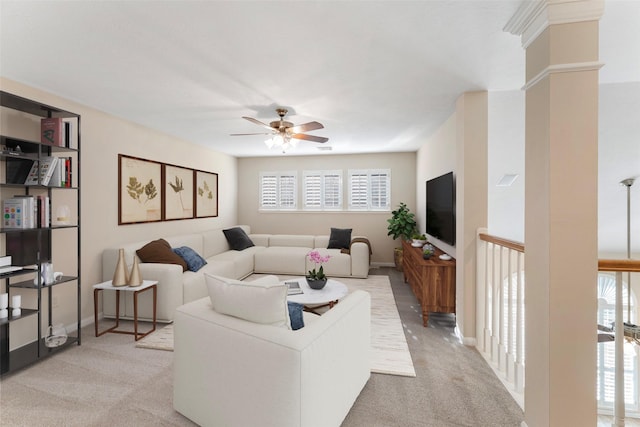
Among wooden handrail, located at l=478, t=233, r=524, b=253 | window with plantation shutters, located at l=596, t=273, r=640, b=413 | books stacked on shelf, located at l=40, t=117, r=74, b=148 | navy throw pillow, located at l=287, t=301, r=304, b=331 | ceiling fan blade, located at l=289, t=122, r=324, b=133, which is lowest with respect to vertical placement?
window with plantation shutters, located at l=596, t=273, r=640, b=413

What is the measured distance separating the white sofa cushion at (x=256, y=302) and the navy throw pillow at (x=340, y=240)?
413 centimetres

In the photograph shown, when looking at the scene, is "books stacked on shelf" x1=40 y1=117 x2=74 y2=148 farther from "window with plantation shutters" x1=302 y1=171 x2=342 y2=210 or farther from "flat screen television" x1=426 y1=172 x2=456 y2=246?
"window with plantation shutters" x1=302 y1=171 x2=342 y2=210

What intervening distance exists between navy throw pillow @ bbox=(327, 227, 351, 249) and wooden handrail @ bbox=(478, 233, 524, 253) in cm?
310

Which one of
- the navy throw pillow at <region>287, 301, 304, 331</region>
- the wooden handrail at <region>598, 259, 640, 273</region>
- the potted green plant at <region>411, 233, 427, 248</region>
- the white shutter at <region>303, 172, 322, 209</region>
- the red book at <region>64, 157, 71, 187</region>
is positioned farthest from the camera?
the white shutter at <region>303, 172, 322, 209</region>

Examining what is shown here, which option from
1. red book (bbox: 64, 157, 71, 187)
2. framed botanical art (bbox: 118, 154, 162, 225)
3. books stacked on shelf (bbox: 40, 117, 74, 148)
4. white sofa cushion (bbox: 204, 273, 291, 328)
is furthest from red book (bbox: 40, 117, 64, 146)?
white sofa cushion (bbox: 204, 273, 291, 328)

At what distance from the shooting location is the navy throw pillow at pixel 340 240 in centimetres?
578

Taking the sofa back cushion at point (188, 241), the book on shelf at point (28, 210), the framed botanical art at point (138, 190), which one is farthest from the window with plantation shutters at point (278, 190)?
the book on shelf at point (28, 210)

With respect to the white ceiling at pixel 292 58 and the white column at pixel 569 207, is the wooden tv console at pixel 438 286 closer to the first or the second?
the white column at pixel 569 207

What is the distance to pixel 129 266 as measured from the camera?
355cm

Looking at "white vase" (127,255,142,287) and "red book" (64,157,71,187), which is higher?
"red book" (64,157,71,187)

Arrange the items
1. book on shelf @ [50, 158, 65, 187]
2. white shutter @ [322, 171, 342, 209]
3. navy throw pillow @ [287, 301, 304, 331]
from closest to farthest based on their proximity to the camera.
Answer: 1. navy throw pillow @ [287, 301, 304, 331]
2. book on shelf @ [50, 158, 65, 187]
3. white shutter @ [322, 171, 342, 209]

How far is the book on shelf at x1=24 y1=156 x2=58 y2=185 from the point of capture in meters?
2.64

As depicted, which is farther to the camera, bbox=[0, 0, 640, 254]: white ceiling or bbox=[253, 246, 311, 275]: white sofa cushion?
bbox=[253, 246, 311, 275]: white sofa cushion

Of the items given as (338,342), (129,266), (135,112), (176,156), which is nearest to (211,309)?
(338,342)
